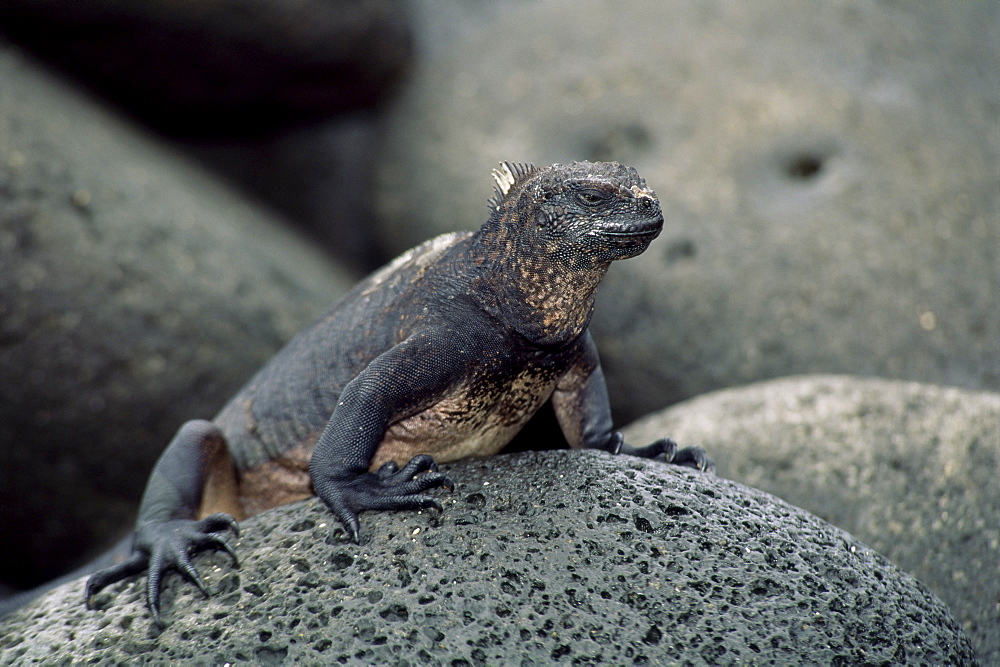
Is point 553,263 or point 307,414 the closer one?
point 553,263

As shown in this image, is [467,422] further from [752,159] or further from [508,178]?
[752,159]

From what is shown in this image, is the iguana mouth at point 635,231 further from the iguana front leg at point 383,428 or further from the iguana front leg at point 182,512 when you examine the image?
the iguana front leg at point 182,512

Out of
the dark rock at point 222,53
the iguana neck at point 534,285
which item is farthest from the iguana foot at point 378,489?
the dark rock at point 222,53

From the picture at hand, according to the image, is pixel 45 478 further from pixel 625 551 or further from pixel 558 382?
pixel 625 551

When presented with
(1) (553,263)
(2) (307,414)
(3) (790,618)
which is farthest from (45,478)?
(3) (790,618)

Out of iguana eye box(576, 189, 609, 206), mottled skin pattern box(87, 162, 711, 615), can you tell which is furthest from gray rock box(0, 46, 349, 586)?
iguana eye box(576, 189, 609, 206)
